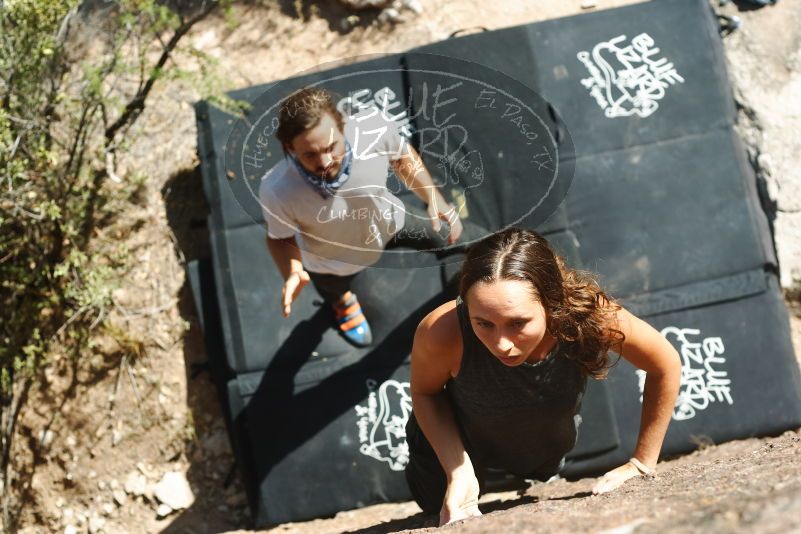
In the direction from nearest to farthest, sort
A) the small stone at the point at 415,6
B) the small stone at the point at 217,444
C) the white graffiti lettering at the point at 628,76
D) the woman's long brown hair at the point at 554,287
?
the woman's long brown hair at the point at 554,287
the white graffiti lettering at the point at 628,76
the small stone at the point at 217,444
the small stone at the point at 415,6

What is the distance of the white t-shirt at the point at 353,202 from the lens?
204 cm

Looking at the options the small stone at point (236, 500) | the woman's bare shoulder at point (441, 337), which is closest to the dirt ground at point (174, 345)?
the small stone at point (236, 500)

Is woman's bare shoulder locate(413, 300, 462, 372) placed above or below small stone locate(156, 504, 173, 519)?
above

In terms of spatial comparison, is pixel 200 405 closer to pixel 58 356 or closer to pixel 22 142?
pixel 58 356

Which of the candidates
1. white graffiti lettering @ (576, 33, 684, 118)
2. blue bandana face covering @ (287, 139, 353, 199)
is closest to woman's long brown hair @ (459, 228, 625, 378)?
blue bandana face covering @ (287, 139, 353, 199)

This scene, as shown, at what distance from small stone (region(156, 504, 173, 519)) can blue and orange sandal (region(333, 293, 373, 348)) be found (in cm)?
108

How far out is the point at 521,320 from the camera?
176 cm

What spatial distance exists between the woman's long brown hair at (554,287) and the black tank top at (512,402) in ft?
0.22

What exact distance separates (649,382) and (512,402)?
33cm

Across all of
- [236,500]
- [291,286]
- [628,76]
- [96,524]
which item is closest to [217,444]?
[236,500]

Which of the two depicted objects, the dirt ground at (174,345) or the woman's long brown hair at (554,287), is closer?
the woman's long brown hair at (554,287)

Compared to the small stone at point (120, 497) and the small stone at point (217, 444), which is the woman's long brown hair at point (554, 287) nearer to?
the small stone at point (217, 444)

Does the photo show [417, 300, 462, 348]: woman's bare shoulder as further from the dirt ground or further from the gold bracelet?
the dirt ground

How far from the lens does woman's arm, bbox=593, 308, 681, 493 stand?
190 cm
